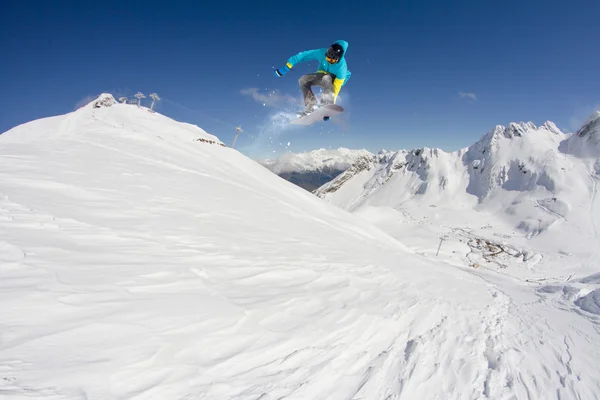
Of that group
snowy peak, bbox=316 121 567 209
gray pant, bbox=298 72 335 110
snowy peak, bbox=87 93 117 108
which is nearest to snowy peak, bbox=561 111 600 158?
snowy peak, bbox=316 121 567 209

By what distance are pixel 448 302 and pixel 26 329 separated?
29.5 ft

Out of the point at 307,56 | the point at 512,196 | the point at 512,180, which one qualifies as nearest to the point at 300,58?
the point at 307,56

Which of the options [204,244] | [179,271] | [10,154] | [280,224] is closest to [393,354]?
[179,271]

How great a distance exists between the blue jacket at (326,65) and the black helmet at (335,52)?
27 cm

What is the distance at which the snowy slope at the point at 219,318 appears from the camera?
120 inches

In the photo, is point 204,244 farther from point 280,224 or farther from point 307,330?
point 280,224

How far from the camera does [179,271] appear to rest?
17.3 feet

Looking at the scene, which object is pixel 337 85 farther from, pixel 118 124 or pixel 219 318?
pixel 118 124

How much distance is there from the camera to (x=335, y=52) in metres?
12.4

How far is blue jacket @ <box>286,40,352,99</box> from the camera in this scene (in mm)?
12977

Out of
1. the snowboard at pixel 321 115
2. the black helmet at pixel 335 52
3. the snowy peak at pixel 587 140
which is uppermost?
the snowy peak at pixel 587 140

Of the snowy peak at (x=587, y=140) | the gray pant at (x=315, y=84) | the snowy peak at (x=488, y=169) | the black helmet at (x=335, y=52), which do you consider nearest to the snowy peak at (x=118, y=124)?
the gray pant at (x=315, y=84)

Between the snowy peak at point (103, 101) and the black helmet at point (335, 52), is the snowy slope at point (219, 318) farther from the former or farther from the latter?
the snowy peak at point (103, 101)

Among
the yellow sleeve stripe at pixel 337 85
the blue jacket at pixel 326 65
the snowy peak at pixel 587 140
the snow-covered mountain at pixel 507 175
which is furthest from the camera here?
the snowy peak at pixel 587 140
